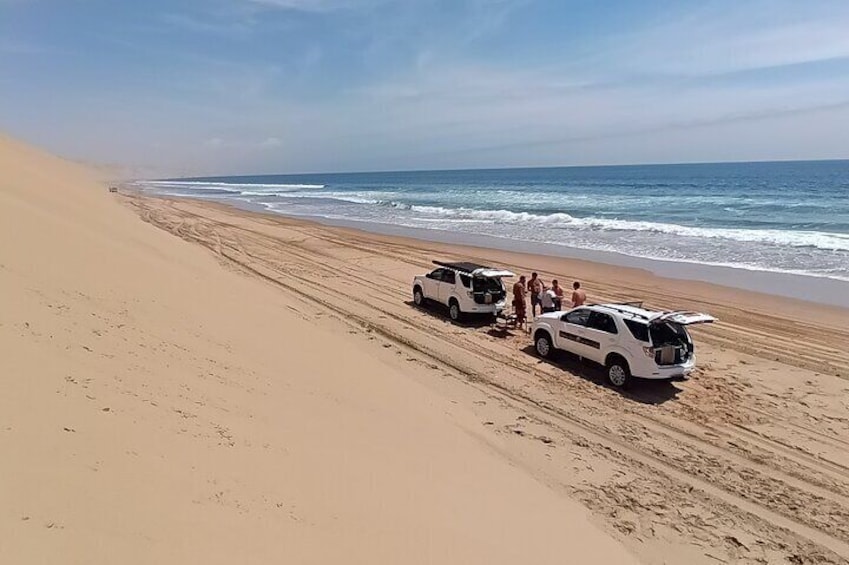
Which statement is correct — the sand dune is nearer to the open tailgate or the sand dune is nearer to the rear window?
the rear window

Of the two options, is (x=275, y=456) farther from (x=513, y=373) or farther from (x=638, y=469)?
(x=513, y=373)

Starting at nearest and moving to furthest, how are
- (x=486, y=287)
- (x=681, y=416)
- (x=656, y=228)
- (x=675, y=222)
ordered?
1. (x=681, y=416)
2. (x=486, y=287)
3. (x=656, y=228)
4. (x=675, y=222)

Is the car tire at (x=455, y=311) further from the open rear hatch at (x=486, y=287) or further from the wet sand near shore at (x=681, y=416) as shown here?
the open rear hatch at (x=486, y=287)

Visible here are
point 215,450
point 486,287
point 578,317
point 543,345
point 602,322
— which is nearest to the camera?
point 215,450

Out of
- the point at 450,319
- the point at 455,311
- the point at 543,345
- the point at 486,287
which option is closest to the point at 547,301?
the point at 486,287

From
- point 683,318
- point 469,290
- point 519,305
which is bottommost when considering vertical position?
point 519,305

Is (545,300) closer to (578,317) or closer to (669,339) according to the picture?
(578,317)

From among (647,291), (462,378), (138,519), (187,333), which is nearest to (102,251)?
(187,333)

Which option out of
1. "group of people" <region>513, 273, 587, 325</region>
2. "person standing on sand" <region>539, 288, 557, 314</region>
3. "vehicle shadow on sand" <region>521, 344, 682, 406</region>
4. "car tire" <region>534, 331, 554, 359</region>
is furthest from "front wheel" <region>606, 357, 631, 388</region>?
"person standing on sand" <region>539, 288, 557, 314</region>
